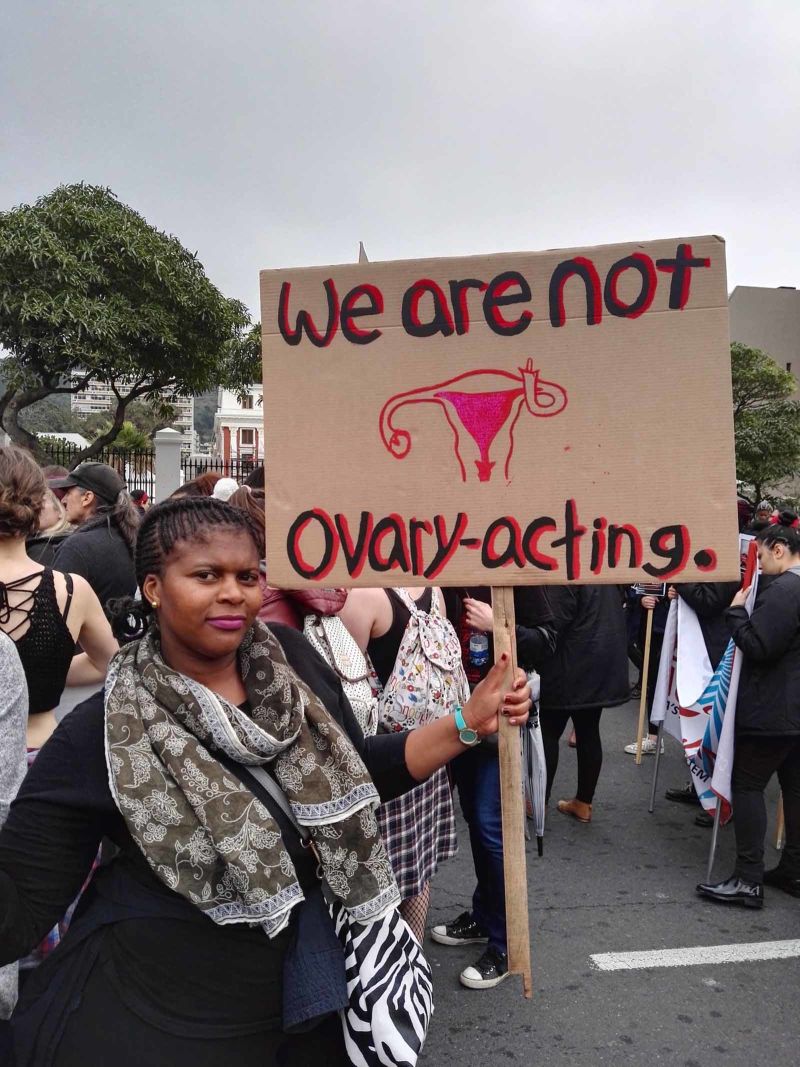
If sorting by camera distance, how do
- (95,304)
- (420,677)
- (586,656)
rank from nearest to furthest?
(420,677)
(586,656)
(95,304)

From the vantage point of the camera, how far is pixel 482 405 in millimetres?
1946

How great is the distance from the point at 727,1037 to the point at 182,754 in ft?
8.00

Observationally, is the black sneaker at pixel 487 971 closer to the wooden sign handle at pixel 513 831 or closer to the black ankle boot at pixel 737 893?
the black ankle boot at pixel 737 893

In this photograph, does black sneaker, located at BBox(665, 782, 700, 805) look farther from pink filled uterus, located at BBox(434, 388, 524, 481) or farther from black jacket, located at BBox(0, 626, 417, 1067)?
black jacket, located at BBox(0, 626, 417, 1067)

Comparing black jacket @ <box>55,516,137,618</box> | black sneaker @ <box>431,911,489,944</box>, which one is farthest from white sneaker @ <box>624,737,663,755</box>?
black jacket @ <box>55,516,137,618</box>

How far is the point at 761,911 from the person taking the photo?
4.02 m

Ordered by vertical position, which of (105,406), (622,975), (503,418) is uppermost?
(105,406)

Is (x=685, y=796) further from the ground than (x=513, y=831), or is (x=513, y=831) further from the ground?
(x=513, y=831)

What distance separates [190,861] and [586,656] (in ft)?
12.0

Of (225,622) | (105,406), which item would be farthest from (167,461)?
(105,406)

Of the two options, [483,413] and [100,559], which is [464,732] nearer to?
[483,413]

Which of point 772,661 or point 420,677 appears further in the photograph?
point 772,661

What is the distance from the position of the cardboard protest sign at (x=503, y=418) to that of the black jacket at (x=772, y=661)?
2.32m

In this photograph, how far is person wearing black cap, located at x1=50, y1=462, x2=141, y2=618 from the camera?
412cm
